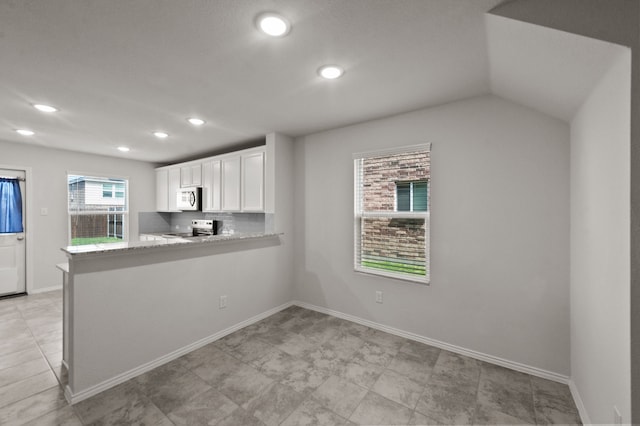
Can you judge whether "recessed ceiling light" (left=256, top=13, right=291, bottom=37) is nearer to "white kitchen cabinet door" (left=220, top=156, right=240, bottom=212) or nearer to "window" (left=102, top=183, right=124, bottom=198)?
"white kitchen cabinet door" (left=220, top=156, right=240, bottom=212)

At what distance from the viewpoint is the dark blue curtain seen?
4.11m

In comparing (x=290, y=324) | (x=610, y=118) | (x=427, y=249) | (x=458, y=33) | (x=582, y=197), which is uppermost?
(x=458, y=33)

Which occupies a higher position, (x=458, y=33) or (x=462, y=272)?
(x=458, y=33)

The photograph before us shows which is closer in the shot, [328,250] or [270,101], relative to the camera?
[270,101]

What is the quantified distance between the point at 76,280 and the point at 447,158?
3.27 m

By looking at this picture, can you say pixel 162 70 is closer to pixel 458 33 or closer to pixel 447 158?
pixel 458 33

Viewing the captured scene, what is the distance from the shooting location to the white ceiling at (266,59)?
1367mm

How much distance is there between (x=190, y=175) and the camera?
502 centimetres

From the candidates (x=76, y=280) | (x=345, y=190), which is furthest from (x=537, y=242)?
(x=76, y=280)

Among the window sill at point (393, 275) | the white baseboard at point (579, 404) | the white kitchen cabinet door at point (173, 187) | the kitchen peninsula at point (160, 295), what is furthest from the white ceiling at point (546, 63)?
the white kitchen cabinet door at point (173, 187)

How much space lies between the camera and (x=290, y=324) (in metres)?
3.24

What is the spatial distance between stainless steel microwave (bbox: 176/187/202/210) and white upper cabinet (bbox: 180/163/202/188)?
15 centimetres

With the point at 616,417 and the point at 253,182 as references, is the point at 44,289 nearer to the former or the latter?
the point at 253,182

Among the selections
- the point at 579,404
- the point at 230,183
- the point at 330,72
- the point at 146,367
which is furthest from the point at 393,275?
the point at 230,183
